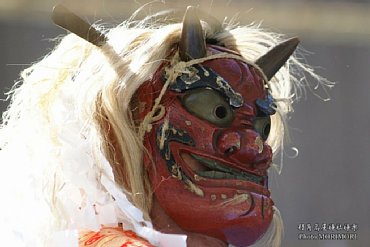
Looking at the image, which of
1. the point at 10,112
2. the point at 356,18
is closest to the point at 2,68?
the point at 10,112

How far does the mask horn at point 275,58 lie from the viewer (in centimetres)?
158

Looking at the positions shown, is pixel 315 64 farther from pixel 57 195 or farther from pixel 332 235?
pixel 57 195

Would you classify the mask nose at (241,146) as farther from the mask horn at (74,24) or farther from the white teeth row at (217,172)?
the mask horn at (74,24)

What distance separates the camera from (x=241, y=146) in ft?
4.66

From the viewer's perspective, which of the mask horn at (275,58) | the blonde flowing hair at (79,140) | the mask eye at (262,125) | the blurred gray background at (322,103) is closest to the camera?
the blonde flowing hair at (79,140)

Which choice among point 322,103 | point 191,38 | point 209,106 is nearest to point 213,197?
point 209,106

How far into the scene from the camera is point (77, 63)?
1494mm

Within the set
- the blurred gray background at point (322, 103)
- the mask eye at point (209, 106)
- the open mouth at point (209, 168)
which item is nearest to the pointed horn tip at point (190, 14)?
the mask eye at point (209, 106)

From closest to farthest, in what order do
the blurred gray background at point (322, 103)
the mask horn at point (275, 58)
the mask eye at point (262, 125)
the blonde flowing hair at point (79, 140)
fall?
the blonde flowing hair at point (79, 140)
the mask eye at point (262, 125)
the mask horn at point (275, 58)
the blurred gray background at point (322, 103)

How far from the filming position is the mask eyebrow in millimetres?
1430

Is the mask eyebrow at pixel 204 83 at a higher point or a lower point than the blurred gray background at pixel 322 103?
higher

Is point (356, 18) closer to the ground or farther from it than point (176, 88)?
closer to the ground

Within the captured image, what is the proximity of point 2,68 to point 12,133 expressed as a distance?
1119mm

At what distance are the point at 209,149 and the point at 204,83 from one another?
0.12 metres
